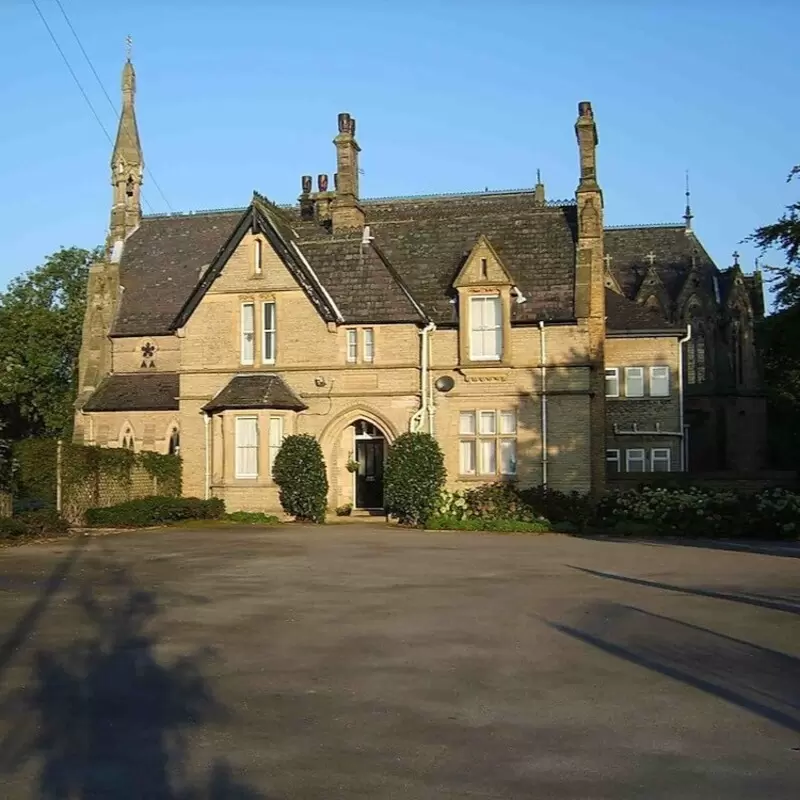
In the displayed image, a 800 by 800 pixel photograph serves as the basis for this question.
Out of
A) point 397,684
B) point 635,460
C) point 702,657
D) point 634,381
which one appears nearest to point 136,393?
point 634,381

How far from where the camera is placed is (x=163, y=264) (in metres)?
48.6

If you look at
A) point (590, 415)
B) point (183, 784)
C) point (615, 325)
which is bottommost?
point (183, 784)

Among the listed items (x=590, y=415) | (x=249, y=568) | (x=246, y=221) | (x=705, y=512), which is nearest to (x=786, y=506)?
(x=705, y=512)

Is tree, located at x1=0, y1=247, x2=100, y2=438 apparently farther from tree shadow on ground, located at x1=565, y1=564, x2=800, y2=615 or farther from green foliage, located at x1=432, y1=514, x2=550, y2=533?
tree shadow on ground, located at x1=565, y1=564, x2=800, y2=615

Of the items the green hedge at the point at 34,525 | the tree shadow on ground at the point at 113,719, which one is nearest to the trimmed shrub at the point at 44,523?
the green hedge at the point at 34,525

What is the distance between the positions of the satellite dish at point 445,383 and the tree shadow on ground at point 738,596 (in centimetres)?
1699

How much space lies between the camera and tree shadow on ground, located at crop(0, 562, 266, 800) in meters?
6.97

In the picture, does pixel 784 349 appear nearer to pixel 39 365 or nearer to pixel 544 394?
pixel 544 394

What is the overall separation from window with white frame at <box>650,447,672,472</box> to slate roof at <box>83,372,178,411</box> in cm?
1830

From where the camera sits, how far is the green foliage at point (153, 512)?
30.1m

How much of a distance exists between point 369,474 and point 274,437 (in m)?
4.33

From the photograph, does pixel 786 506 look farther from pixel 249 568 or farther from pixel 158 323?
pixel 158 323

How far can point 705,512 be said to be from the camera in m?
30.2

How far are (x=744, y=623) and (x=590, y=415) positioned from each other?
70.0 feet
